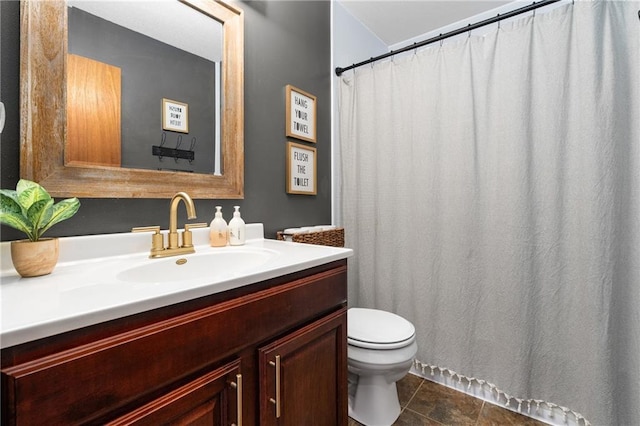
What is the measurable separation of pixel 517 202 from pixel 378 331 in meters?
0.91

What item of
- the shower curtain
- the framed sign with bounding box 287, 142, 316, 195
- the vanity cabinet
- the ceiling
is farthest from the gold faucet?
the ceiling

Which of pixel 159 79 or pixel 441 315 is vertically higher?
pixel 159 79

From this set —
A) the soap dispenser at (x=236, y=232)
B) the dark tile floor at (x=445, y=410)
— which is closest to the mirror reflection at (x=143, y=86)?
the soap dispenser at (x=236, y=232)

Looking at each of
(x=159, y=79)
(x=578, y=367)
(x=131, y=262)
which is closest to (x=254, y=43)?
(x=159, y=79)

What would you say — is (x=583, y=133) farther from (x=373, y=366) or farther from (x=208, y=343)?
(x=208, y=343)

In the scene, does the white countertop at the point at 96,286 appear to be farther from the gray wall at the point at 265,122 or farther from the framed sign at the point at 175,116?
the framed sign at the point at 175,116

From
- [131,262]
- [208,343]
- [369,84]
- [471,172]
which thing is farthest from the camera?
[369,84]

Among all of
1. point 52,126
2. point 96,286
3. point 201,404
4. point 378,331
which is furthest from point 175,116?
point 378,331

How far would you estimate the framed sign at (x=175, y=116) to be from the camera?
113 centimetres

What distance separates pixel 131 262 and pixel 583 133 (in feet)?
6.00

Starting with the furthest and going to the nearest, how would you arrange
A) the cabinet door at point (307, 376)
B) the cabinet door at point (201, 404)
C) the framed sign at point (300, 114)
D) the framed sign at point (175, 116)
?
the framed sign at point (300, 114) → the framed sign at point (175, 116) → the cabinet door at point (307, 376) → the cabinet door at point (201, 404)

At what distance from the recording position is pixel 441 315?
5.28 ft

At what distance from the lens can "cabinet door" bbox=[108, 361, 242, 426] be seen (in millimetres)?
562

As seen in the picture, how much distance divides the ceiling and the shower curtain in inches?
19.8
